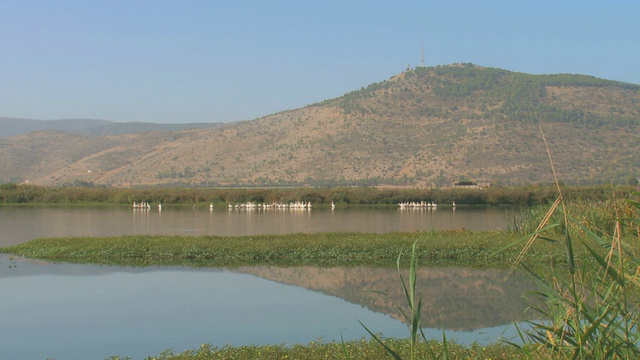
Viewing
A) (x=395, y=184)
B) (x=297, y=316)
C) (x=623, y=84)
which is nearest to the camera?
(x=297, y=316)

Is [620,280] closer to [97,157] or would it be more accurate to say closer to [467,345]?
[467,345]

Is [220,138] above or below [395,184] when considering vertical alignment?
above

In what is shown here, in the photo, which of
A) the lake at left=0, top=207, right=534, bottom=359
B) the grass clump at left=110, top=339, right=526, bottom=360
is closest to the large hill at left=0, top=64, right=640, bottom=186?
the lake at left=0, top=207, right=534, bottom=359

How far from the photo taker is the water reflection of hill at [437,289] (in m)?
13.8

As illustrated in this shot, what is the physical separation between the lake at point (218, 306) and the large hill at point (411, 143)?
6088cm

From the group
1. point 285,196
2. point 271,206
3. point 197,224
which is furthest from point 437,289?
point 285,196

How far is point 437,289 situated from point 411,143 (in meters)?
84.4

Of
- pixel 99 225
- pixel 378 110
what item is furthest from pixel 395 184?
pixel 99 225

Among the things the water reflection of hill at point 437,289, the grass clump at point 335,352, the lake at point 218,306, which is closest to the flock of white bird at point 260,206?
the lake at point 218,306

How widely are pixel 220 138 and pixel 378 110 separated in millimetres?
23978

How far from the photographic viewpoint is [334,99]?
131 meters

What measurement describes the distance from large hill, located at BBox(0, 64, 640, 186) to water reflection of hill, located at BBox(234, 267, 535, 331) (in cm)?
5935

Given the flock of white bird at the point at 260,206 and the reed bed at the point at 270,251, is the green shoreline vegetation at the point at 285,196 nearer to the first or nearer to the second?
the flock of white bird at the point at 260,206

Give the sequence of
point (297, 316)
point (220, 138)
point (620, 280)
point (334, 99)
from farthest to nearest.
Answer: point (334, 99) < point (220, 138) < point (297, 316) < point (620, 280)
